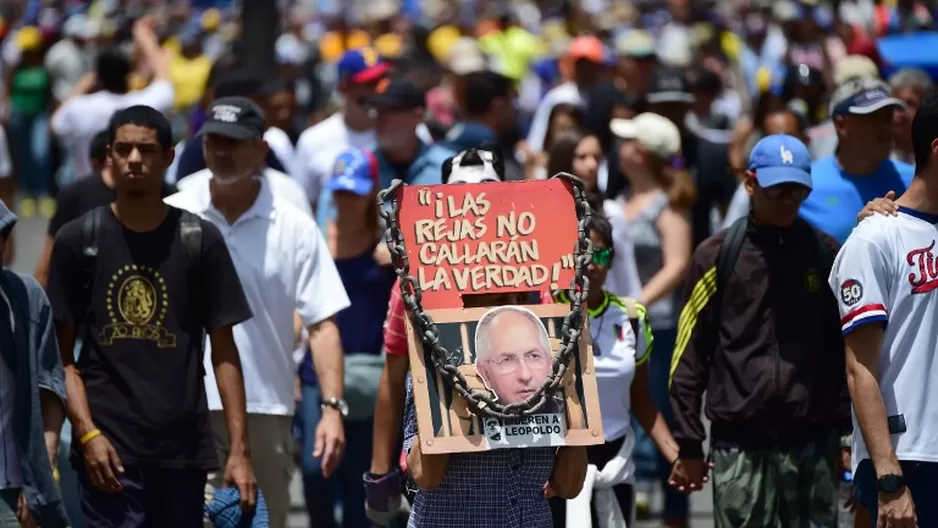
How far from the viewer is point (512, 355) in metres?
5.41

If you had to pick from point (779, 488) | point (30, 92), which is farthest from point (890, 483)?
point (30, 92)

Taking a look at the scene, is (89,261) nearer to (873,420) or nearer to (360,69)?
(873,420)

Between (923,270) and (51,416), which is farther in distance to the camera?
(51,416)

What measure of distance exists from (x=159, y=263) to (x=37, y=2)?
23.4 meters

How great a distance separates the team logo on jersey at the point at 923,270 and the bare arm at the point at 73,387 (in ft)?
9.59

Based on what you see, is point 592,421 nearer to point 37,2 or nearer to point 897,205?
point 897,205

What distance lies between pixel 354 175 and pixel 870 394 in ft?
11.0

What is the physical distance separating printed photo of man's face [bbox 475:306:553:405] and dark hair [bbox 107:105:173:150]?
76.2 inches

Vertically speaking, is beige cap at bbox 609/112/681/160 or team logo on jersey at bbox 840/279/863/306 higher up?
beige cap at bbox 609/112/681/160

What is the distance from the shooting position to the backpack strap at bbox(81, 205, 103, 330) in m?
6.71

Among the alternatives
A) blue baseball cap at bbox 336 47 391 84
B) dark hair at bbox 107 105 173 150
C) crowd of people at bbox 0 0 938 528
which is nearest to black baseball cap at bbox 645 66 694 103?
crowd of people at bbox 0 0 938 528

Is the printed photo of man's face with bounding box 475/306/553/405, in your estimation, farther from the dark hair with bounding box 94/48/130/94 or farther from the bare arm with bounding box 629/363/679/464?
the dark hair with bounding box 94/48/130/94

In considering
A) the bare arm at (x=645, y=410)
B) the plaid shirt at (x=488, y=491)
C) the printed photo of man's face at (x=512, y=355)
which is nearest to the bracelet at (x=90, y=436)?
the plaid shirt at (x=488, y=491)

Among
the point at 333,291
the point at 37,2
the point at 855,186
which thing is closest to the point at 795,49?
the point at 855,186
